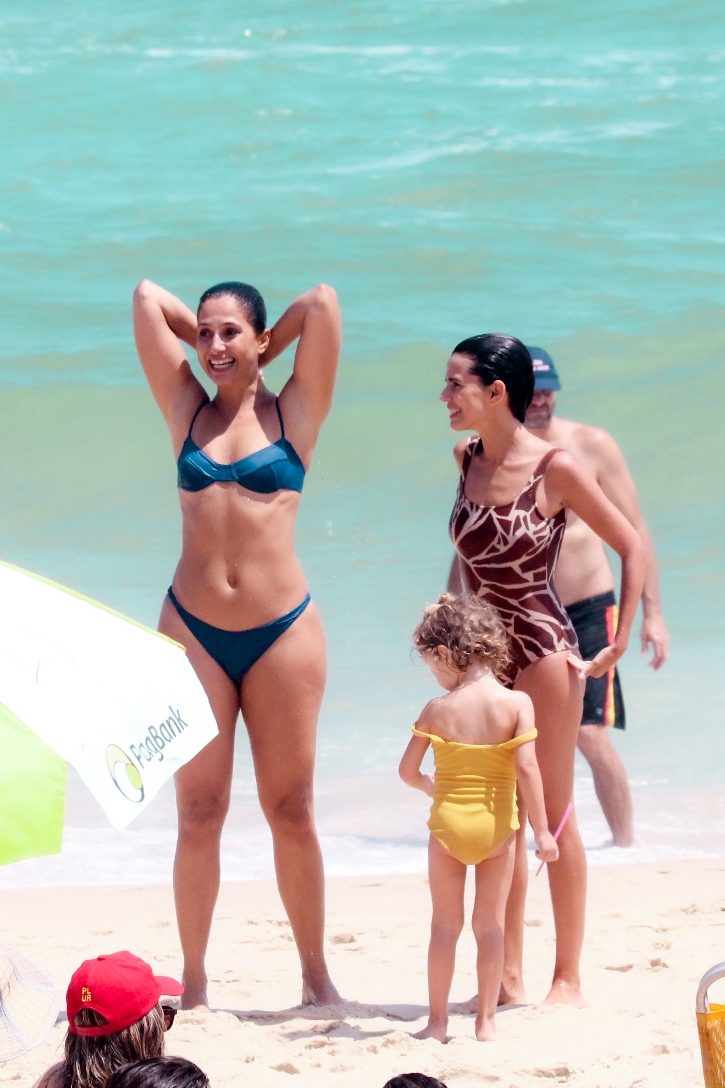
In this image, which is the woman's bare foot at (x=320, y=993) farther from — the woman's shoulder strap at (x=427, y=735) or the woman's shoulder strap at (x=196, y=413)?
the woman's shoulder strap at (x=196, y=413)

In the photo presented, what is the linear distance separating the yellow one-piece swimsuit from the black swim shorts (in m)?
2.06

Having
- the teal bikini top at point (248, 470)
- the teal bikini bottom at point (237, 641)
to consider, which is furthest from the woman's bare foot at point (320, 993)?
the teal bikini top at point (248, 470)

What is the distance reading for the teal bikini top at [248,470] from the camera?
3951 mm

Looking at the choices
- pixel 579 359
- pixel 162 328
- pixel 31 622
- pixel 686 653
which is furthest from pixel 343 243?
pixel 31 622

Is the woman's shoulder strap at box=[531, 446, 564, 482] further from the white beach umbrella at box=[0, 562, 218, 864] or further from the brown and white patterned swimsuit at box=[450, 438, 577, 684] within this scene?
the white beach umbrella at box=[0, 562, 218, 864]

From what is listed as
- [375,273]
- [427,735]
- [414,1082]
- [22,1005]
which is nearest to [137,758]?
[414,1082]

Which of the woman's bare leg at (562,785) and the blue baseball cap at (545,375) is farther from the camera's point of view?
the blue baseball cap at (545,375)

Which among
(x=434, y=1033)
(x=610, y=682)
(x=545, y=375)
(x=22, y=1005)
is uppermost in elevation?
(x=545, y=375)

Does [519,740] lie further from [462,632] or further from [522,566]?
[522,566]

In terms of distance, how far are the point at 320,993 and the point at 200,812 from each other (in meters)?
0.67

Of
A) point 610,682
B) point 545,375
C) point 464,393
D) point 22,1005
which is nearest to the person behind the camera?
point 22,1005

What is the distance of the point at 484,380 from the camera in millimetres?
3883

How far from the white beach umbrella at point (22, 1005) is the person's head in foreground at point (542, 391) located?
9.55 ft

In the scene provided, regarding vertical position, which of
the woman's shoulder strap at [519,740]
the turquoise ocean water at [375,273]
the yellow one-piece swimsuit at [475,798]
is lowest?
the yellow one-piece swimsuit at [475,798]
